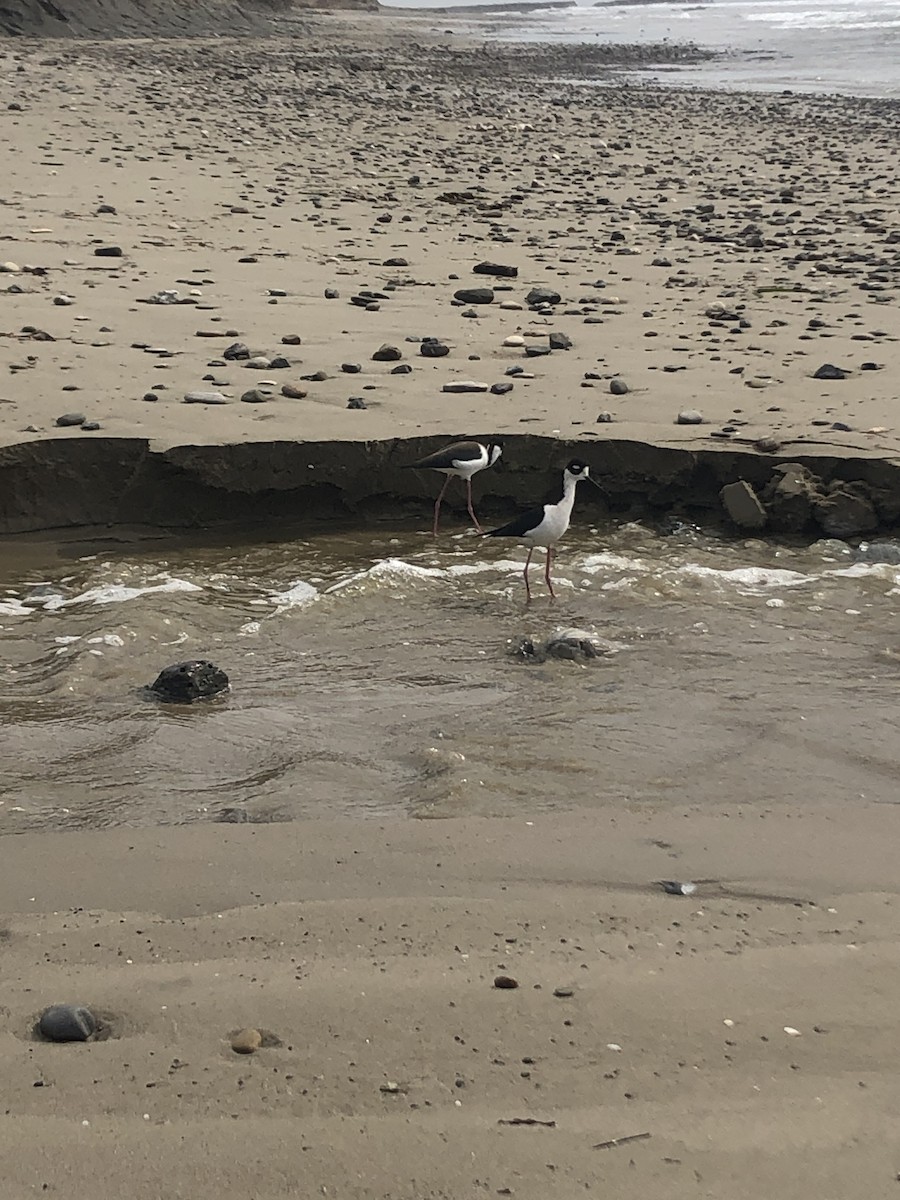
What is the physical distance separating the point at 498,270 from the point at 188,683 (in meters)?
6.58

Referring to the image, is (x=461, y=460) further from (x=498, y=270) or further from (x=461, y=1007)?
(x=498, y=270)

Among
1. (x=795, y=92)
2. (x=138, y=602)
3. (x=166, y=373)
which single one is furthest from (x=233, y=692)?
(x=795, y=92)

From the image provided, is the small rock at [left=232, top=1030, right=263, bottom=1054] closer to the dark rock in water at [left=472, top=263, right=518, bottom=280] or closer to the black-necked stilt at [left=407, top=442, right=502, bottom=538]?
the black-necked stilt at [left=407, top=442, right=502, bottom=538]

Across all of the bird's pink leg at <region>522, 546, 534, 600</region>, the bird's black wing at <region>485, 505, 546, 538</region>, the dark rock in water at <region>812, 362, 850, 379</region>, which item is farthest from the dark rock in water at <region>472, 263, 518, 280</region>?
the bird's black wing at <region>485, 505, 546, 538</region>

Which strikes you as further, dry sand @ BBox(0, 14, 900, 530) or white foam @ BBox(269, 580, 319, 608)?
dry sand @ BBox(0, 14, 900, 530)

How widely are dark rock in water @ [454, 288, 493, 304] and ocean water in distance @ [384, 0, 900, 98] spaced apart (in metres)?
20.7

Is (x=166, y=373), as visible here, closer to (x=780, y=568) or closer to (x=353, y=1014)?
(x=780, y=568)

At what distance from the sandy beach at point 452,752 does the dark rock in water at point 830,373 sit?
0.02 m

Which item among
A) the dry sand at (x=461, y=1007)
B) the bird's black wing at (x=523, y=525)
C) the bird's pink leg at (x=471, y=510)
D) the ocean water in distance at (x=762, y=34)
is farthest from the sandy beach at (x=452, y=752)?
the ocean water in distance at (x=762, y=34)

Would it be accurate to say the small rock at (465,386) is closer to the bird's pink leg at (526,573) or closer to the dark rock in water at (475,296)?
A: the bird's pink leg at (526,573)

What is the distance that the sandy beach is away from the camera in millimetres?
2465

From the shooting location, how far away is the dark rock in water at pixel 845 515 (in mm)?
6586

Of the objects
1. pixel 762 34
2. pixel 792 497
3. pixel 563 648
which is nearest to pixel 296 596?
pixel 563 648

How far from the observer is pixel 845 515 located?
6.59m
